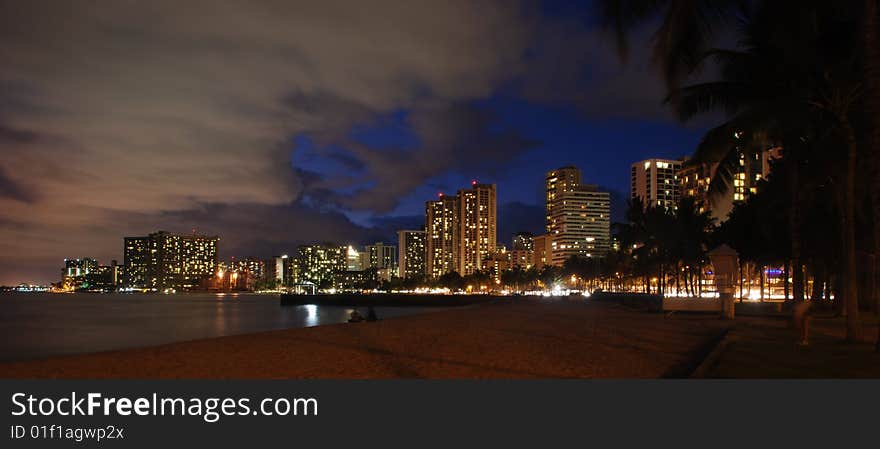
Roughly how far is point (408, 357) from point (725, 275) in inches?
594

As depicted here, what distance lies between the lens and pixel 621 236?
68312 millimetres

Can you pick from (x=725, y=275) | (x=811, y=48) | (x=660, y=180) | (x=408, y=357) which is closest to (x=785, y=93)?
(x=811, y=48)

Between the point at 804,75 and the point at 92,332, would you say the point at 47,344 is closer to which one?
the point at 92,332

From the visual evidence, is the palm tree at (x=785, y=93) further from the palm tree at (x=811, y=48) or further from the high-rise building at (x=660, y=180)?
the high-rise building at (x=660, y=180)

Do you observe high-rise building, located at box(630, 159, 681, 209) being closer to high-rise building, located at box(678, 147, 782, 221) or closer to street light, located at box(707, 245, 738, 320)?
high-rise building, located at box(678, 147, 782, 221)

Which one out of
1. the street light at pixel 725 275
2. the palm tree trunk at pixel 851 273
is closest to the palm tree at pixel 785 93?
the palm tree trunk at pixel 851 273

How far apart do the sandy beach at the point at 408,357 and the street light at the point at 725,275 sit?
6.02 meters

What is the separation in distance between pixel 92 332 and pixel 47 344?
38.4ft

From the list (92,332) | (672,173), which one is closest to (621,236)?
(92,332)

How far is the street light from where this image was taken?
2333 centimetres

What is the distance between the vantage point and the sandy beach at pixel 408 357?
32.9 feet

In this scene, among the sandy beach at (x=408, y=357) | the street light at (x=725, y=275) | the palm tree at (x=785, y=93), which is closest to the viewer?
the sandy beach at (x=408, y=357)

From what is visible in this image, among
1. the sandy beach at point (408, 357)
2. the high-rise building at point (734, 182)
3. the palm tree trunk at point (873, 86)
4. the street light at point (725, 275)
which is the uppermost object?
the high-rise building at point (734, 182)

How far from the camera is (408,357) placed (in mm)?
12086
